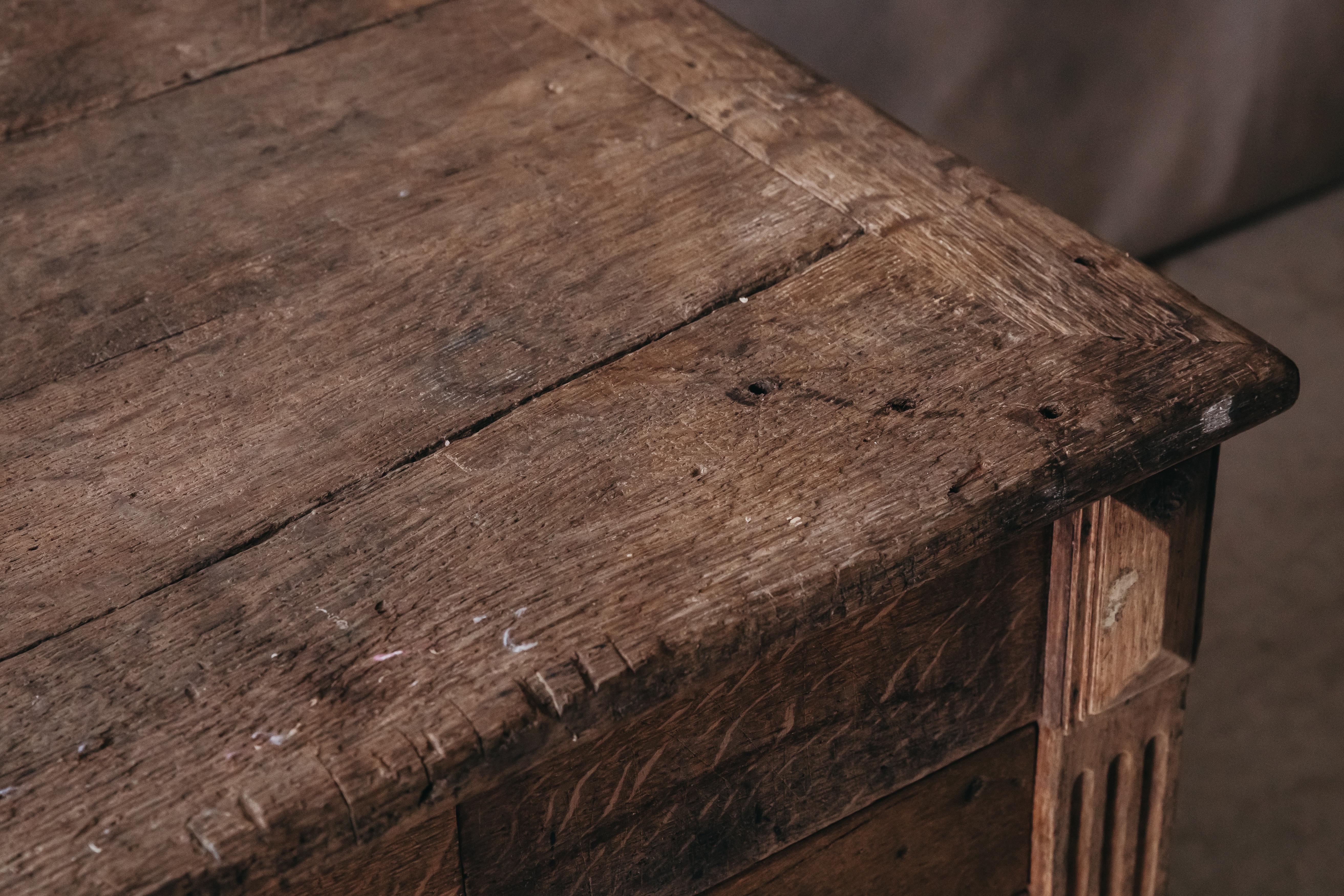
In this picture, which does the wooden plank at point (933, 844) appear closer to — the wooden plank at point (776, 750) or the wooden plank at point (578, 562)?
the wooden plank at point (776, 750)

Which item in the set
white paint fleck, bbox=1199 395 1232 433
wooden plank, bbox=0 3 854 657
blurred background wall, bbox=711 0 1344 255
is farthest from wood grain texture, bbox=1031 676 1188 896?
blurred background wall, bbox=711 0 1344 255

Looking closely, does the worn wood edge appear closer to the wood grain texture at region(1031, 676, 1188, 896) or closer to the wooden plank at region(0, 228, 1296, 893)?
the wooden plank at region(0, 228, 1296, 893)

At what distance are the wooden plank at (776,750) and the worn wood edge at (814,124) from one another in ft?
0.47

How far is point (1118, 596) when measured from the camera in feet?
2.19

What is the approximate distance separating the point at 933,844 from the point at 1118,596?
17 cm

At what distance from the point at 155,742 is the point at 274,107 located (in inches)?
19.5

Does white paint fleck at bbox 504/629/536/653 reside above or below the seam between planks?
below

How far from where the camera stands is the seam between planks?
54cm

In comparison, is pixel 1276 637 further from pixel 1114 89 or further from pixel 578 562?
pixel 578 562

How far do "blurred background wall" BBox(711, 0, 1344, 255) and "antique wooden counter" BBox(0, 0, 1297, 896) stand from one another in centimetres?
95

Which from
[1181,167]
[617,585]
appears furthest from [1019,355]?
[1181,167]

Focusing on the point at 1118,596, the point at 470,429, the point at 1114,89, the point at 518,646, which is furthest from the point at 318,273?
the point at 1114,89

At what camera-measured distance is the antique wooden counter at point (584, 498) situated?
50cm

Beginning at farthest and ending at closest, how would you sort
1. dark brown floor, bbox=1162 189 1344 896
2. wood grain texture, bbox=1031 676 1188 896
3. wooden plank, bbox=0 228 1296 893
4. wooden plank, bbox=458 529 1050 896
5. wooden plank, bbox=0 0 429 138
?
1. dark brown floor, bbox=1162 189 1344 896
2. wooden plank, bbox=0 0 429 138
3. wood grain texture, bbox=1031 676 1188 896
4. wooden plank, bbox=458 529 1050 896
5. wooden plank, bbox=0 228 1296 893
